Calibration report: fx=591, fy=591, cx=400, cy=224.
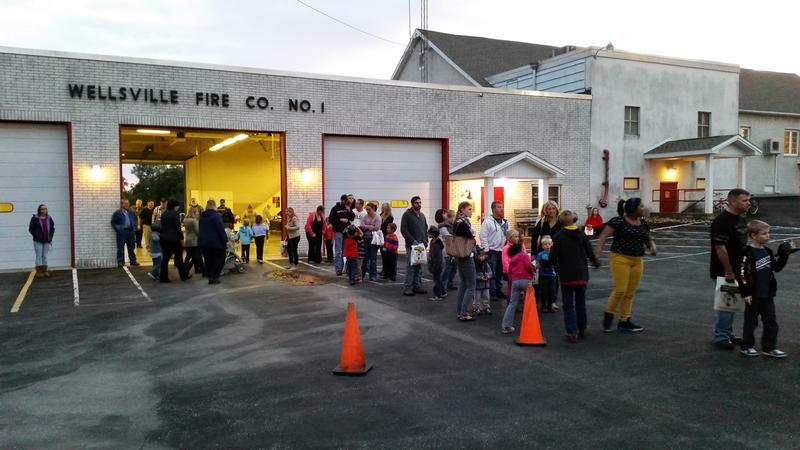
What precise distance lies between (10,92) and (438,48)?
22.0 meters

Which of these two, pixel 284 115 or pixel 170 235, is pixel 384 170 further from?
pixel 170 235

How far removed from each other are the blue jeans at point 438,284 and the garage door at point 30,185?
10801 mm

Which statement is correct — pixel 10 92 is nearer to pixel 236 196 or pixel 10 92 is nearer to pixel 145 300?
pixel 145 300

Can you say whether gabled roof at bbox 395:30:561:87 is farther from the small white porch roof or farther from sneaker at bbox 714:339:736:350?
sneaker at bbox 714:339:736:350

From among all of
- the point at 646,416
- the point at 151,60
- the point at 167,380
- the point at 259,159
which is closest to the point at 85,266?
the point at 151,60

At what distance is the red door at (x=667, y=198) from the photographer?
83.2 feet

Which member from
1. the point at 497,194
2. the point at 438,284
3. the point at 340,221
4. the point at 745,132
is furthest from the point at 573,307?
the point at 745,132

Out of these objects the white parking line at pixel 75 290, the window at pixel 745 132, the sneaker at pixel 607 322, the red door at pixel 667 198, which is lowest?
the white parking line at pixel 75 290

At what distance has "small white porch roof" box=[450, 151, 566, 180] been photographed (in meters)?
19.2

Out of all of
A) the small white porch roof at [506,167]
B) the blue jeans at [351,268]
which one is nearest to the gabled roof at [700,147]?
the small white porch roof at [506,167]

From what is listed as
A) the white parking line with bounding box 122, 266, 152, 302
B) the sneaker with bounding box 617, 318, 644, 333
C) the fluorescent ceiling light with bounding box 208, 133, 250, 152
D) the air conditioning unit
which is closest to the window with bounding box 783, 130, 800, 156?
the air conditioning unit

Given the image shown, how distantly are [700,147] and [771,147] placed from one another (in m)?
12.5

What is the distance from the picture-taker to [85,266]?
619 inches

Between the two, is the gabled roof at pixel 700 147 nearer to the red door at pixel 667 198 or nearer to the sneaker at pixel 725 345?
the red door at pixel 667 198
